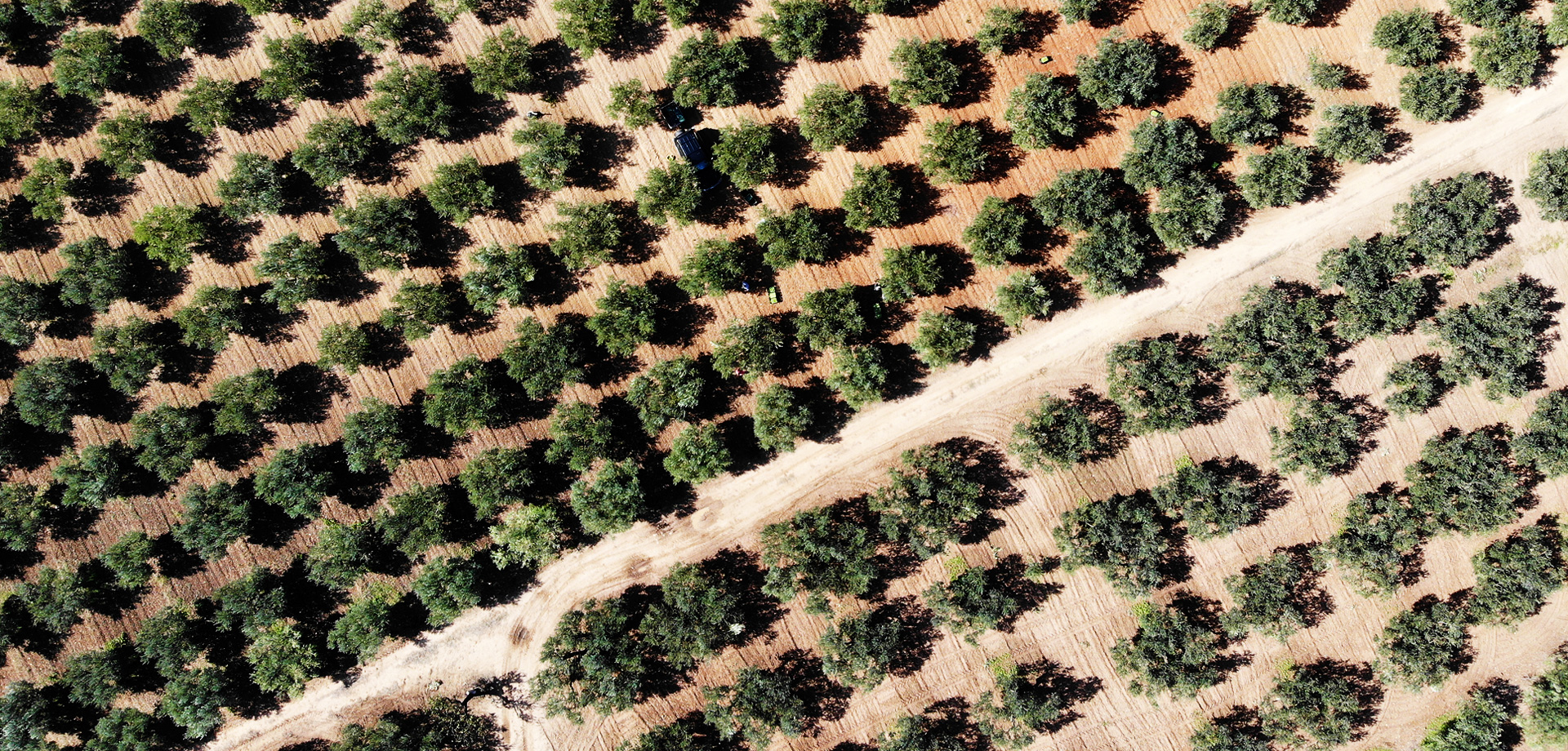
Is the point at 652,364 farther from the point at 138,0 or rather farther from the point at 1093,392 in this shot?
the point at 138,0

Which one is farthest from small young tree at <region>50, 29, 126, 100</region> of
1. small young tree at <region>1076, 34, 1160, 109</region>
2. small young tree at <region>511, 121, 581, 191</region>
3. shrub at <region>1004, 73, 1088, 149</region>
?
small young tree at <region>1076, 34, 1160, 109</region>

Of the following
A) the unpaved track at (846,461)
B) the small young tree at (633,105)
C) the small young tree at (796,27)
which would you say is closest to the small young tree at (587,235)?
the small young tree at (633,105)

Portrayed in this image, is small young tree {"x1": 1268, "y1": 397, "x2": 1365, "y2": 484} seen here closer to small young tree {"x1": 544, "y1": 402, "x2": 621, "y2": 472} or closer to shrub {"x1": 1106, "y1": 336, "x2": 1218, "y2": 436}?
shrub {"x1": 1106, "y1": 336, "x2": 1218, "y2": 436}

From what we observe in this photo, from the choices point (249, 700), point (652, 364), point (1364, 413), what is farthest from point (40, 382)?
point (1364, 413)

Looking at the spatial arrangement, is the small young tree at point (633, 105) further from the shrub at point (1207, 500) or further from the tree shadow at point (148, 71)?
→ the shrub at point (1207, 500)

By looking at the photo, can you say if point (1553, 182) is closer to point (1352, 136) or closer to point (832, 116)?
point (1352, 136)

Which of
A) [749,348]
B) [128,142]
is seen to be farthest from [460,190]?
[128,142]
